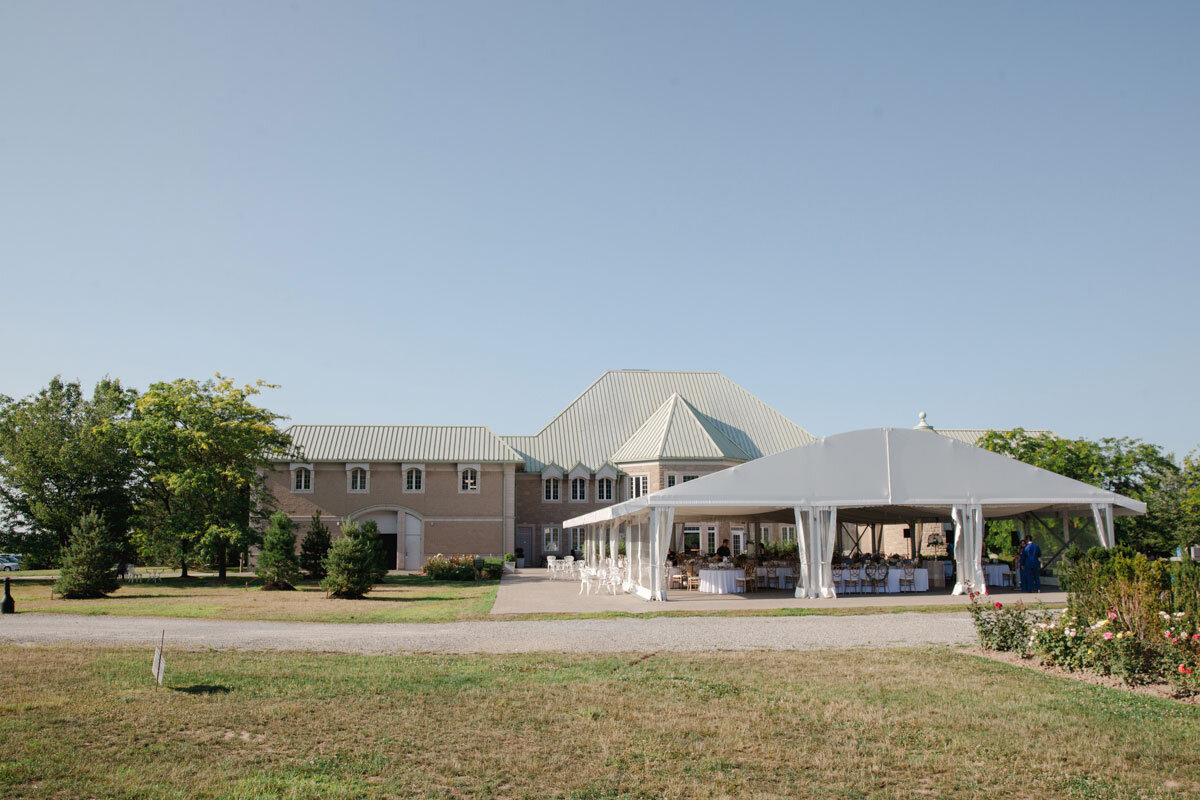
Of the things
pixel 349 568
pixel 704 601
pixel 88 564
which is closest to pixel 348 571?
pixel 349 568

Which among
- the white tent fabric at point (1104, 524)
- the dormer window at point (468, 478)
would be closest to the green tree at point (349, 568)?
the dormer window at point (468, 478)

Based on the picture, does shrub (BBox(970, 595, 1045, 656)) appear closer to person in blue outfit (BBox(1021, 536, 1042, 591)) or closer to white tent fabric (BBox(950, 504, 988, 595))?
white tent fabric (BBox(950, 504, 988, 595))

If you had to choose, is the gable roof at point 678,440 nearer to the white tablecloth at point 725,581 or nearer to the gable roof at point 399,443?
the gable roof at point 399,443

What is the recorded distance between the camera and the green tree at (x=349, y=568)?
80.7 feet

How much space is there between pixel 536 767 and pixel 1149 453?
123 ft

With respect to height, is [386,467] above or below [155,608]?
above

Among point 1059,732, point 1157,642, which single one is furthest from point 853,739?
point 1157,642

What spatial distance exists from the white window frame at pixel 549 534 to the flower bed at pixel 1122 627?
122 ft

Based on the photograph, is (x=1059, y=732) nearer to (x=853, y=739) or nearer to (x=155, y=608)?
(x=853, y=739)

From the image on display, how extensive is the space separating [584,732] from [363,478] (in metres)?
38.7

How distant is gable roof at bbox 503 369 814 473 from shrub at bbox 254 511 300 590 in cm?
2047

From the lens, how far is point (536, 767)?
6.40 m

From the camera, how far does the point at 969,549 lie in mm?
23000

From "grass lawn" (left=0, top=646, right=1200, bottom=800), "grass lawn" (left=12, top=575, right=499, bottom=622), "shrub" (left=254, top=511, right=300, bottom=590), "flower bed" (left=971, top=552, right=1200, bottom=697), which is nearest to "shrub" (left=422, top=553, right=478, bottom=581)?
"grass lawn" (left=12, top=575, right=499, bottom=622)
